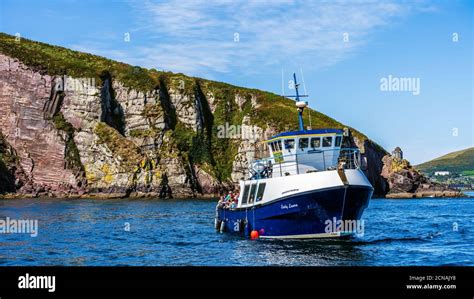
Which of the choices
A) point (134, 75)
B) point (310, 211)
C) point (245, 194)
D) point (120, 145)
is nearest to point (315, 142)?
point (310, 211)

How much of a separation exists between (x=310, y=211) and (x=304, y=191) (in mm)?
1467

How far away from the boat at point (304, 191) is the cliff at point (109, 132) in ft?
302

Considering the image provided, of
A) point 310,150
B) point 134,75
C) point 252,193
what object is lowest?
point 252,193

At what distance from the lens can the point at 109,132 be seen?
137250 mm

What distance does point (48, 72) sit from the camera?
445ft

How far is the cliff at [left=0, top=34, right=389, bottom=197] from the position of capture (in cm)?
13088

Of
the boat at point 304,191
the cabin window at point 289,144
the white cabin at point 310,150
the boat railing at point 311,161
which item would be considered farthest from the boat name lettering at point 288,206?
the cabin window at point 289,144

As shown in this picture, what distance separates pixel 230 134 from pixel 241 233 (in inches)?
5086

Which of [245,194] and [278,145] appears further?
[245,194]

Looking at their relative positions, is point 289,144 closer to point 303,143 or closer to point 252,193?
point 303,143

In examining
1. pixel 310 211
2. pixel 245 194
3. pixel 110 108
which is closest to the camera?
pixel 310 211

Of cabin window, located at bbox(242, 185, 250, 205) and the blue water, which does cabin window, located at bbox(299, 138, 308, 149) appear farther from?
the blue water
